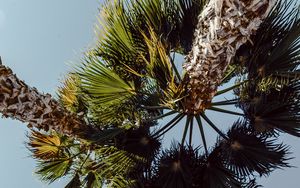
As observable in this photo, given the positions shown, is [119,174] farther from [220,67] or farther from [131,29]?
[220,67]

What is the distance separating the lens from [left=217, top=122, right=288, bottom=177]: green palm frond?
512cm

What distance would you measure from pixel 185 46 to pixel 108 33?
1.04 metres

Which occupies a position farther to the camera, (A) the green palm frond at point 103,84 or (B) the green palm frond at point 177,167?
(B) the green palm frond at point 177,167

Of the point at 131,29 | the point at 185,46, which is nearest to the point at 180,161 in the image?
the point at 185,46

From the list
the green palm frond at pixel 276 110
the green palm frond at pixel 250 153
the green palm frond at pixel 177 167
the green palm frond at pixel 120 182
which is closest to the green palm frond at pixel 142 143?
the green palm frond at pixel 177 167

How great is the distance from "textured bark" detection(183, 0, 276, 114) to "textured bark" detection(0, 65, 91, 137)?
4.40ft

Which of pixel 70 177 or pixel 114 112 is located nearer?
pixel 114 112

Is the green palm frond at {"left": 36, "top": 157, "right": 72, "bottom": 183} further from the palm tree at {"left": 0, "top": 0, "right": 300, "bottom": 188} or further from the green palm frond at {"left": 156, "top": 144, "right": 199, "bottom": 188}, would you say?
the green palm frond at {"left": 156, "top": 144, "right": 199, "bottom": 188}

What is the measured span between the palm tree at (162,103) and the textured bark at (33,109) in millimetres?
11

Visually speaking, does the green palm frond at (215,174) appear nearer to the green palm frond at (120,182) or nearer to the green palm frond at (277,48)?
the green palm frond at (120,182)

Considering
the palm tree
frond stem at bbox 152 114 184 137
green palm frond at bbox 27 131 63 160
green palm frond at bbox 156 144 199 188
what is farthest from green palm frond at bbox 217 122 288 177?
green palm frond at bbox 27 131 63 160

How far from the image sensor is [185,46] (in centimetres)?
Answer: 522

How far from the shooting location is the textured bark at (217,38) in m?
3.35

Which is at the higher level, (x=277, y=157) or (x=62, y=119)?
(x=277, y=157)
